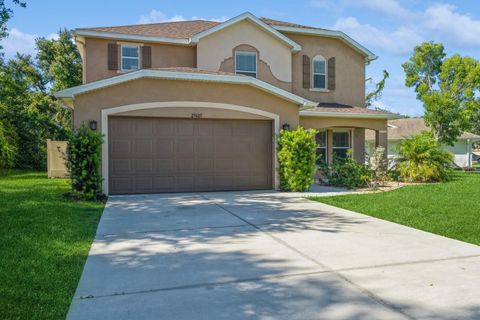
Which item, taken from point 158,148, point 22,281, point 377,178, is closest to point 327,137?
point 377,178

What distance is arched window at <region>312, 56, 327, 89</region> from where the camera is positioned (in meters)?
18.5

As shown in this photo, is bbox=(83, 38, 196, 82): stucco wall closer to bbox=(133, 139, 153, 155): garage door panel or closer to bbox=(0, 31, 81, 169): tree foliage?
bbox=(133, 139, 153, 155): garage door panel

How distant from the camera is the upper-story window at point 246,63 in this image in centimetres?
1655

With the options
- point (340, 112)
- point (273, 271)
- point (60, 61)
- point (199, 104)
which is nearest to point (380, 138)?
point (340, 112)

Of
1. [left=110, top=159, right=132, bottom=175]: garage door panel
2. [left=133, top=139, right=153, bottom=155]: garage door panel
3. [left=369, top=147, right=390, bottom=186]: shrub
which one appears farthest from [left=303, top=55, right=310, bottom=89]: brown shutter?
[left=110, top=159, right=132, bottom=175]: garage door panel

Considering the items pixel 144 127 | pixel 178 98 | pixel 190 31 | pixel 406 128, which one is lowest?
pixel 144 127

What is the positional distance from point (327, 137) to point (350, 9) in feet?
18.4

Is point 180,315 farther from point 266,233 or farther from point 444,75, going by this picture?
point 444,75

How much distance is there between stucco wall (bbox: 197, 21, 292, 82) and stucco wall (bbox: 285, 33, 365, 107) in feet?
3.23

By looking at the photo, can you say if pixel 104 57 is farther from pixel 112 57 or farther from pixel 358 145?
pixel 358 145

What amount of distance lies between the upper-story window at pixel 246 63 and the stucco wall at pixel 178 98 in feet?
12.8

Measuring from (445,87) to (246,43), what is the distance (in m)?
23.6

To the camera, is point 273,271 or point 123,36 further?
point 123,36

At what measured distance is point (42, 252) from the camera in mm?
5410
